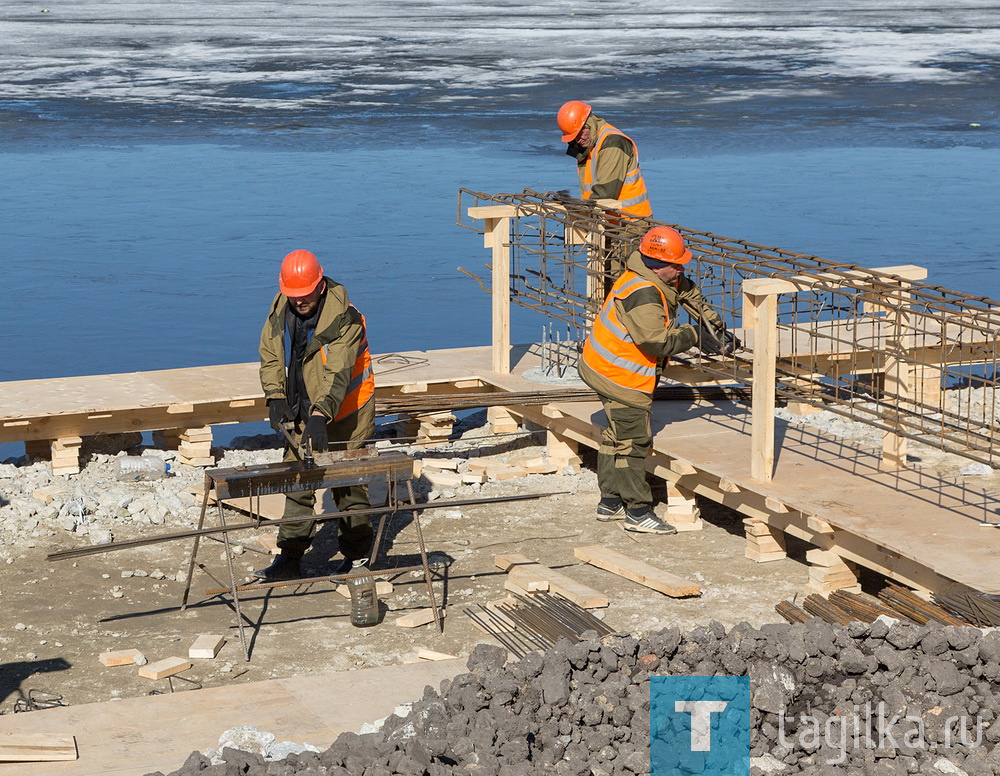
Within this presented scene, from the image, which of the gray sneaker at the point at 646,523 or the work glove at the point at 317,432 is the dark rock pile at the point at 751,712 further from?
the gray sneaker at the point at 646,523

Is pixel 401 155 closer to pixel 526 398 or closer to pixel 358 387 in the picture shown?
pixel 526 398

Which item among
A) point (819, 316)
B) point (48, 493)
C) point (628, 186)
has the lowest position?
point (48, 493)

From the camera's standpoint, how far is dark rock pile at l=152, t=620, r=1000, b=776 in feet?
18.1

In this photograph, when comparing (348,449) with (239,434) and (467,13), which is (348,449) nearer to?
(239,434)

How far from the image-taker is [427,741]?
5.45 metres

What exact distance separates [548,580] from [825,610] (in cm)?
163

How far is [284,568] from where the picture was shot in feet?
28.5

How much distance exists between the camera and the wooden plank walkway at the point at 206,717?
18.9 feet

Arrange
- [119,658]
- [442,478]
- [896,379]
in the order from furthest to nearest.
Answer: [442,478] → [896,379] → [119,658]

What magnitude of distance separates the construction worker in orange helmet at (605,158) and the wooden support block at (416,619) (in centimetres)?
389

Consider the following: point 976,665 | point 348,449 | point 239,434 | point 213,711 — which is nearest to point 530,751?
point 213,711

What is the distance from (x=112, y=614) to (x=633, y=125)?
1845 cm

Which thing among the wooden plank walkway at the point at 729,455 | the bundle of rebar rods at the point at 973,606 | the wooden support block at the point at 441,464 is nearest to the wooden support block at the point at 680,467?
the wooden plank walkway at the point at 729,455

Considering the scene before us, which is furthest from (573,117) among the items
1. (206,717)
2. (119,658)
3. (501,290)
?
(206,717)
